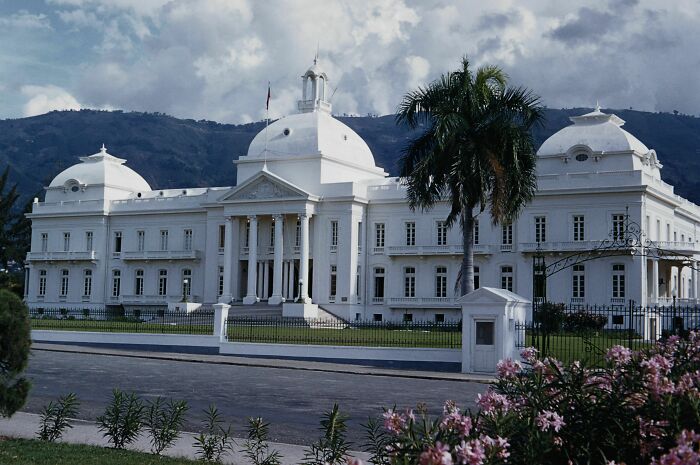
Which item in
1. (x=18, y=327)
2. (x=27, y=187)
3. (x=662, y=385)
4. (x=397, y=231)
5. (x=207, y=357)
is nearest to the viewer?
(x=662, y=385)

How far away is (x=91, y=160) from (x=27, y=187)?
134168mm

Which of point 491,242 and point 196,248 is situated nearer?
point 491,242

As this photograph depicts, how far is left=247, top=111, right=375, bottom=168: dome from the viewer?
55.8 m

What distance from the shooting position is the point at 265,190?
2157 inches

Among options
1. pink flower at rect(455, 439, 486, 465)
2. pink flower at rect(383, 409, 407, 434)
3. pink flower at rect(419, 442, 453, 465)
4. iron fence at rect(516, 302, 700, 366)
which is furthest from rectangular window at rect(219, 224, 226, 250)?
pink flower at rect(419, 442, 453, 465)

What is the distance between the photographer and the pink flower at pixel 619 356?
6.18m

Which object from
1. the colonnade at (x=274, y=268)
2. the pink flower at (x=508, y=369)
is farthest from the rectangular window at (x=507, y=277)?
the pink flower at (x=508, y=369)

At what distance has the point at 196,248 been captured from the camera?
5991 cm

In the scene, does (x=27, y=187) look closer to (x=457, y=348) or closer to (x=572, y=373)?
(x=457, y=348)

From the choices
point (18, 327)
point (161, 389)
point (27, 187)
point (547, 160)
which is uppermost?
point (27, 187)

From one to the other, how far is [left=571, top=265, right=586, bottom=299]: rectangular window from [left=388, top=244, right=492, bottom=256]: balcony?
4853mm

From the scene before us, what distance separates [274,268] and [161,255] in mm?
9886

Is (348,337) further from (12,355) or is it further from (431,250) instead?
(12,355)

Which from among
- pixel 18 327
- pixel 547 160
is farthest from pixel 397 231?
pixel 18 327
